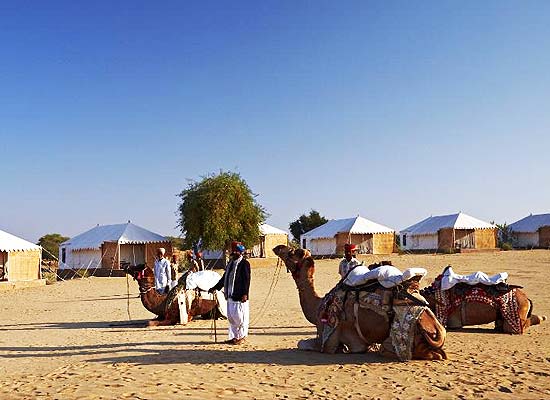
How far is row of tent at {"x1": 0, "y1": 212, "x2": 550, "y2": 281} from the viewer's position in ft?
95.5

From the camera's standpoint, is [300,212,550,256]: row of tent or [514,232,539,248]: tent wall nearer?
[300,212,550,256]: row of tent

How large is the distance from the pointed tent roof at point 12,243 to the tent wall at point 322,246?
2222cm

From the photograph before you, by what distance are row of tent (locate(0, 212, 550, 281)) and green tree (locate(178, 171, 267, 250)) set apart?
343cm

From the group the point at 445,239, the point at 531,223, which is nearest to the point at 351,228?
the point at 445,239

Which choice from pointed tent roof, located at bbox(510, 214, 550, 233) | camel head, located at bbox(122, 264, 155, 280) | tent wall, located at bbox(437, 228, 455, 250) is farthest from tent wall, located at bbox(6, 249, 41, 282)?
pointed tent roof, located at bbox(510, 214, 550, 233)

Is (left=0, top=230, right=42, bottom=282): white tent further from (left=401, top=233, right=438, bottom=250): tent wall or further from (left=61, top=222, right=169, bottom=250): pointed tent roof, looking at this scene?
(left=401, top=233, right=438, bottom=250): tent wall

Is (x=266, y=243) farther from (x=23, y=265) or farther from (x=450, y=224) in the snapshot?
(x=23, y=265)

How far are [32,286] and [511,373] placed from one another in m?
24.2

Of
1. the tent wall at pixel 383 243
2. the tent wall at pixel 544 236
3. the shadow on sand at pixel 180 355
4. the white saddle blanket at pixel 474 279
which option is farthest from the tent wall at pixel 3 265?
the tent wall at pixel 544 236

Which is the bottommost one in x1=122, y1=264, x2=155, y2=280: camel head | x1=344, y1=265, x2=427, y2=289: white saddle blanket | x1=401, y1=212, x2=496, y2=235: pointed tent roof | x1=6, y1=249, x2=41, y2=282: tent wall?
x1=344, y1=265, x2=427, y2=289: white saddle blanket

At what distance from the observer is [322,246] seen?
45.8 m

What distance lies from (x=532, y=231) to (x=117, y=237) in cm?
3524

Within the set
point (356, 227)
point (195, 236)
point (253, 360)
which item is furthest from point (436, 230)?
point (253, 360)

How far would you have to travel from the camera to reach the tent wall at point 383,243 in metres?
44.0
